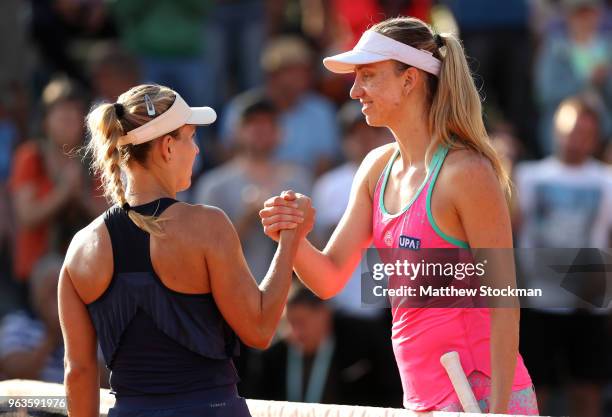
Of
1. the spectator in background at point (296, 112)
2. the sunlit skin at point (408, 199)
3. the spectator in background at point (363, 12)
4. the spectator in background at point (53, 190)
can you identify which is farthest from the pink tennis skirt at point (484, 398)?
the spectator in background at point (363, 12)

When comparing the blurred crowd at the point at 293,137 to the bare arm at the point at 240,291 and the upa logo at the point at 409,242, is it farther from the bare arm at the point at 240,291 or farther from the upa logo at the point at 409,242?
the bare arm at the point at 240,291

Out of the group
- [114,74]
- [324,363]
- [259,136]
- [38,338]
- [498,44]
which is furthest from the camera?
[498,44]

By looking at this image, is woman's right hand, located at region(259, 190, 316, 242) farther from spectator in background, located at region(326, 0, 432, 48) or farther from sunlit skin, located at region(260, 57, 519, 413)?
spectator in background, located at region(326, 0, 432, 48)

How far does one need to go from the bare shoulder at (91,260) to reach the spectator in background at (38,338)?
329 cm

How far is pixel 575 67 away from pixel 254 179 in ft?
9.46

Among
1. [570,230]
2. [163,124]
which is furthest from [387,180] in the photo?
[570,230]

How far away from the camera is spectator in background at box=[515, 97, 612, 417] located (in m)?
7.12

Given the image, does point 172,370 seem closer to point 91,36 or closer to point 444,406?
point 444,406

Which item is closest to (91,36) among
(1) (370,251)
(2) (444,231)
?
(1) (370,251)

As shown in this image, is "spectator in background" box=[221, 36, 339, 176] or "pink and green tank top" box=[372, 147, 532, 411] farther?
"spectator in background" box=[221, 36, 339, 176]

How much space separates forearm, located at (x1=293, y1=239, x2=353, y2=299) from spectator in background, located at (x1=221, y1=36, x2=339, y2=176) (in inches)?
166

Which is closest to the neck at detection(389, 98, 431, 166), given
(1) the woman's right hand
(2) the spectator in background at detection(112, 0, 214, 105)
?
(1) the woman's right hand

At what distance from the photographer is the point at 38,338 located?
680cm

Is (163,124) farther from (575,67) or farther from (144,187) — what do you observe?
Result: (575,67)
